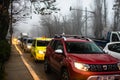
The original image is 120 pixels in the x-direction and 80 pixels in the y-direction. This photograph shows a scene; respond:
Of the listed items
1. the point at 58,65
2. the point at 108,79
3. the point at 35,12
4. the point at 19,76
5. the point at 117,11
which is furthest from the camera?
the point at 117,11

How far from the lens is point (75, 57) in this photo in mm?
9914

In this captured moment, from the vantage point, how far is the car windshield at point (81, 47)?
11.1 meters

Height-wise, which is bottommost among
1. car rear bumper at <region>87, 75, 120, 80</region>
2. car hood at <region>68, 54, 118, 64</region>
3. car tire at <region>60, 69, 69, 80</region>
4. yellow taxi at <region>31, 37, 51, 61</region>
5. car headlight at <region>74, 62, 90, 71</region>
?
yellow taxi at <region>31, 37, 51, 61</region>

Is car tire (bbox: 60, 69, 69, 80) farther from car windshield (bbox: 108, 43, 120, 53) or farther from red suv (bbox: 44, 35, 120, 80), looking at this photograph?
car windshield (bbox: 108, 43, 120, 53)

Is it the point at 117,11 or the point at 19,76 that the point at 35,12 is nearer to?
the point at 19,76

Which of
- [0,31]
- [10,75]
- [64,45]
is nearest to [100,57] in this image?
[64,45]

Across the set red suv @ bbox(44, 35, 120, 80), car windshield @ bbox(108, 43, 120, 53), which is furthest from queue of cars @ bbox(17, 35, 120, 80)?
car windshield @ bbox(108, 43, 120, 53)

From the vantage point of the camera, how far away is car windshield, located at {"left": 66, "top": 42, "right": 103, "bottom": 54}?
1106cm

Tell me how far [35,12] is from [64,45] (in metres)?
13.6

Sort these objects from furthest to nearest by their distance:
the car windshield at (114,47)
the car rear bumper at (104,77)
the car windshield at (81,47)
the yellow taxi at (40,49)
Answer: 1. the yellow taxi at (40,49)
2. the car windshield at (114,47)
3. the car windshield at (81,47)
4. the car rear bumper at (104,77)

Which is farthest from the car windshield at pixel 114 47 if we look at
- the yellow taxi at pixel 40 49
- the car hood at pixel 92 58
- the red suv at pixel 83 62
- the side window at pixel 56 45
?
the yellow taxi at pixel 40 49

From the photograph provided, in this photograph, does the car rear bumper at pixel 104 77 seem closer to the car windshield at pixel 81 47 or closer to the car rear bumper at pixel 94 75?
the car rear bumper at pixel 94 75

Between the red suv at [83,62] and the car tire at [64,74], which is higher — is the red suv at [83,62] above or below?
above

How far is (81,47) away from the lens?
1136 cm
